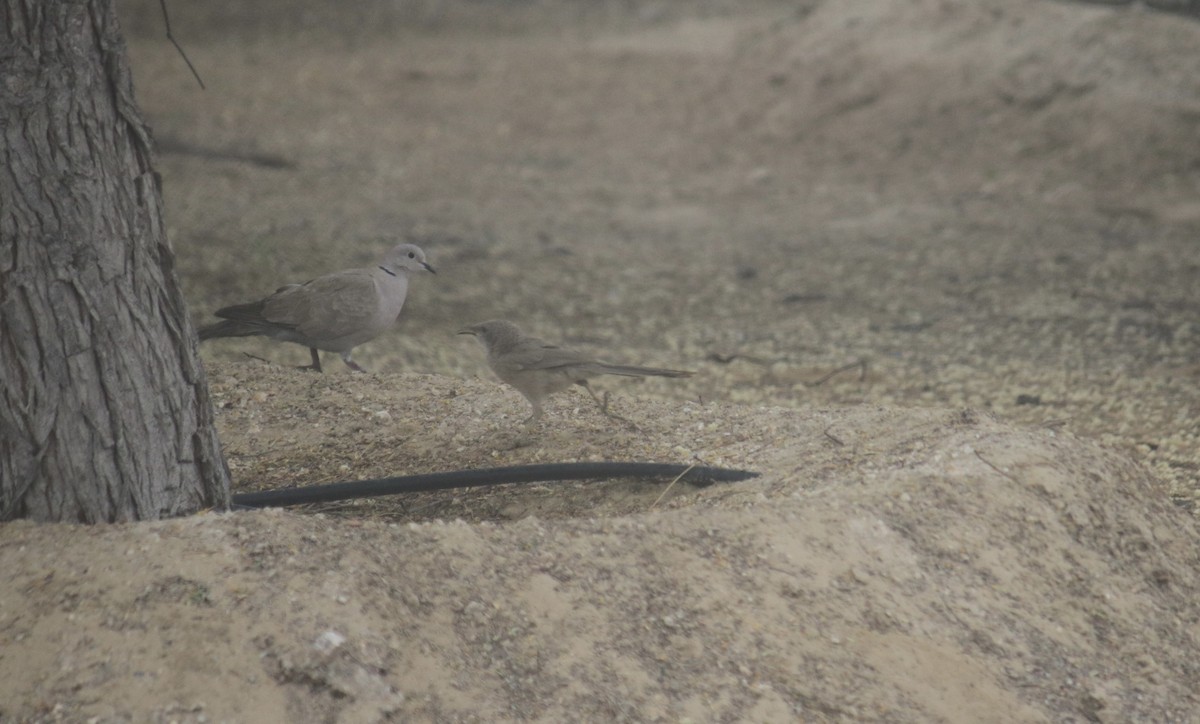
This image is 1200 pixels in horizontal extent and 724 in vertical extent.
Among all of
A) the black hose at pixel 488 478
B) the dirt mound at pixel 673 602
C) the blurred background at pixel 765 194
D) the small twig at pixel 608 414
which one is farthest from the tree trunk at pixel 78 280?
the blurred background at pixel 765 194

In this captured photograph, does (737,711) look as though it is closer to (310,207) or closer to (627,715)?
(627,715)

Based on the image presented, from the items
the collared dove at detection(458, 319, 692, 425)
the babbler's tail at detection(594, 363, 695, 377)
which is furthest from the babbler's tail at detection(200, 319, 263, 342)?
the babbler's tail at detection(594, 363, 695, 377)

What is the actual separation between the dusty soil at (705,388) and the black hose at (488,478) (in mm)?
77

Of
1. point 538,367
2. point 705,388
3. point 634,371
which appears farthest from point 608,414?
point 705,388

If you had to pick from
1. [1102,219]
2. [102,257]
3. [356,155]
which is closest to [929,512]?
[102,257]

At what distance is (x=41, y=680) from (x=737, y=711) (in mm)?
1483

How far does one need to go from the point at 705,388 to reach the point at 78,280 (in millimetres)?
3626

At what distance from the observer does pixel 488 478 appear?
390 cm

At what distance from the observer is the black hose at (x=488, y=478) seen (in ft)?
12.6

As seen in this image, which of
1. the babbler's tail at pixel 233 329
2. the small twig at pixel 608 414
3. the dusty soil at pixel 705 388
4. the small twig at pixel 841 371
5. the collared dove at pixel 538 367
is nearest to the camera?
the dusty soil at pixel 705 388

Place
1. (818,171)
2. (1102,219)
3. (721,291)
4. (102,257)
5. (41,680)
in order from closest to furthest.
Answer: (41,680)
(102,257)
(721,291)
(1102,219)
(818,171)

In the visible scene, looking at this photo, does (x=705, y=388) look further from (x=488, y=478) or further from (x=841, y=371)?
(x=488, y=478)

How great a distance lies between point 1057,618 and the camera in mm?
3443

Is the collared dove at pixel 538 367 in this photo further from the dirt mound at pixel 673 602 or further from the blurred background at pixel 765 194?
the blurred background at pixel 765 194
